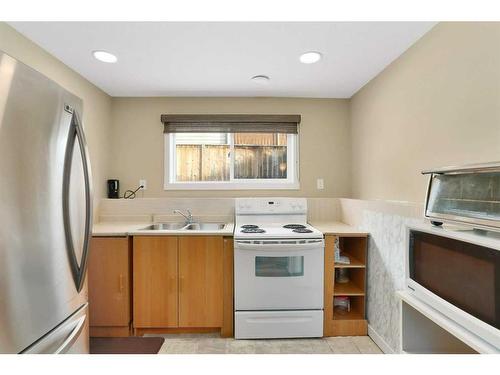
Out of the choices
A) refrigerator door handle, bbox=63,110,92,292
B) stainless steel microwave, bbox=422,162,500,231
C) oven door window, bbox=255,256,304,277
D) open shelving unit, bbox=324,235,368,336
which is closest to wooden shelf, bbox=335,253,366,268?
open shelving unit, bbox=324,235,368,336

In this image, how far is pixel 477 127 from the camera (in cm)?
120

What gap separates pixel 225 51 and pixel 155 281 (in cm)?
184

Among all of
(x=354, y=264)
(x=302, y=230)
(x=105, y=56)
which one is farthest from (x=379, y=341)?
(x=105, y=56)

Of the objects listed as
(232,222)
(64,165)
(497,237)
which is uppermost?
(64,165)

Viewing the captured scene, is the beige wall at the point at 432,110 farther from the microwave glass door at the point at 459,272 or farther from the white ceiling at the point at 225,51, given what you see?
the microwave glass door at the point at 459,272

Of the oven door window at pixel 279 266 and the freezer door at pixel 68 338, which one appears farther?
the oven door window at pixel 279 266

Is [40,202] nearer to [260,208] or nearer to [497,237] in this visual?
[497,237]

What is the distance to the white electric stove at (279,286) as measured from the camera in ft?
6.34

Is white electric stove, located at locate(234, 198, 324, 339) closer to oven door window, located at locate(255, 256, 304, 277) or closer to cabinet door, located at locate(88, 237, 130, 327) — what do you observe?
oven door window, located at locate(255, 256, 304, 277)

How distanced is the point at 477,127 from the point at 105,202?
295cm

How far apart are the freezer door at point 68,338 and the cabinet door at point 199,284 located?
92 centimetres

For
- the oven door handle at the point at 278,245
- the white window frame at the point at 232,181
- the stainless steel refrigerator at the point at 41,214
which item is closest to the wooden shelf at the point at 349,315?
the oven door handle at the point at 278,245

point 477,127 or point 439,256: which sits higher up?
point 477,127
